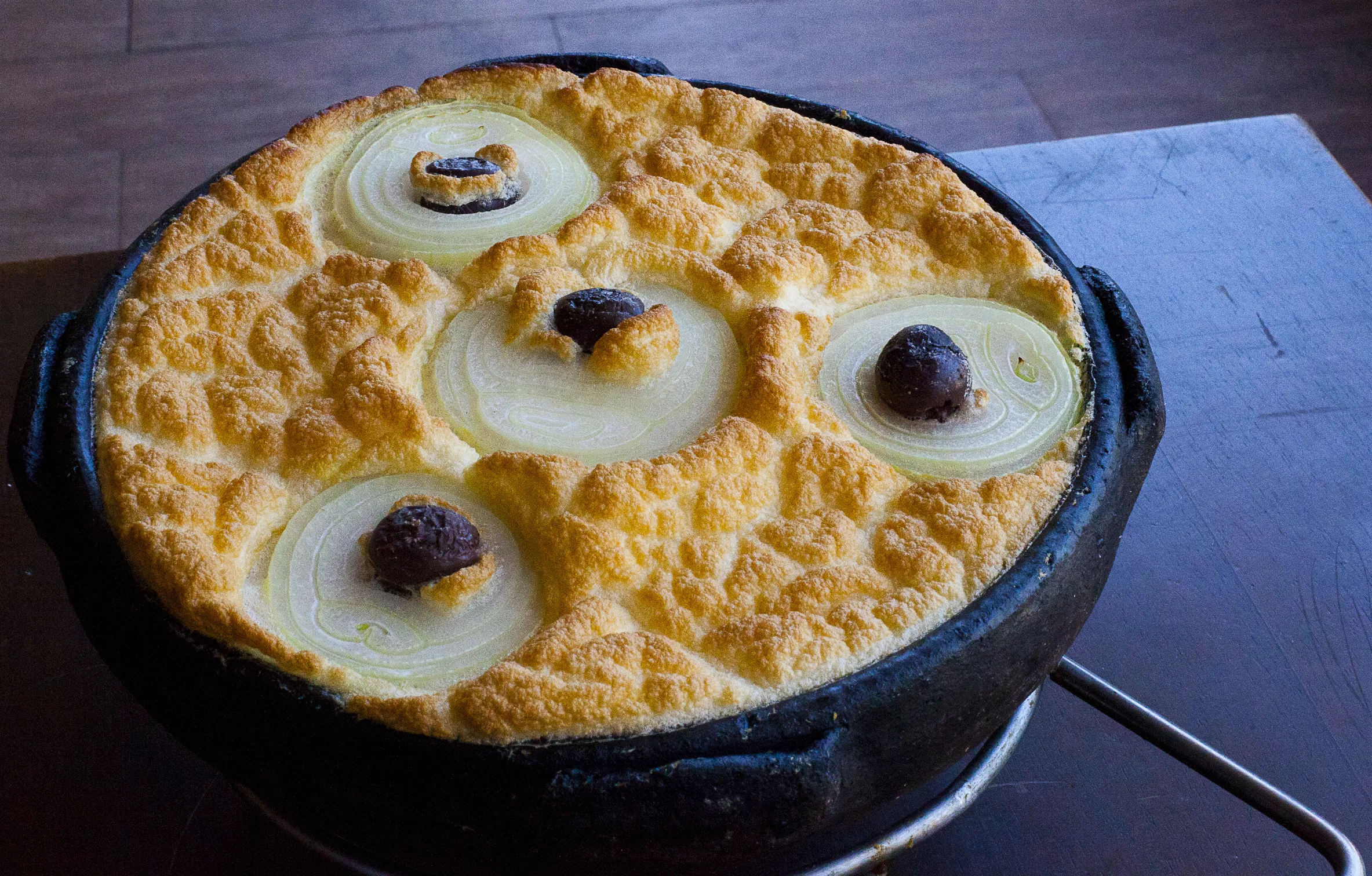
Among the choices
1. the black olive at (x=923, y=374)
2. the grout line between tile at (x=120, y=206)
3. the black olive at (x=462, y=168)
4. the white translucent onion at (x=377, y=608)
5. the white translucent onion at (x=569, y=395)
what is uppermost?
the black olive at (x=923, y=374)

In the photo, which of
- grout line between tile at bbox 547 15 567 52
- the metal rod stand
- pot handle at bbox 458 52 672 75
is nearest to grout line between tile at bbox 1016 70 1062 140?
grout line between tile at bbox 547 15 567 52

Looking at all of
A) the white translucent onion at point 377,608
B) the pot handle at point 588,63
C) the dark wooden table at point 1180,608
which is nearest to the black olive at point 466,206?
the pot handle at point 588,63

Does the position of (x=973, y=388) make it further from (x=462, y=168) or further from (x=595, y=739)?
(x=462, y=168)

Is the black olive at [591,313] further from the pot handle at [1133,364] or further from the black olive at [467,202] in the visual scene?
the pot handle at [1133,364]

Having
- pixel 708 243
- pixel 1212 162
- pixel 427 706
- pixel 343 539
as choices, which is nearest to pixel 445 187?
pixel 708 243

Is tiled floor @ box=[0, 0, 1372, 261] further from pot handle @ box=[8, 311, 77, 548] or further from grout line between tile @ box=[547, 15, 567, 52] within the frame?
pot handle @ box=[8, 311, 77, 548]

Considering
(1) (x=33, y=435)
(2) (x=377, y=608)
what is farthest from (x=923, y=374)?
(1) (x=33, y=435)
